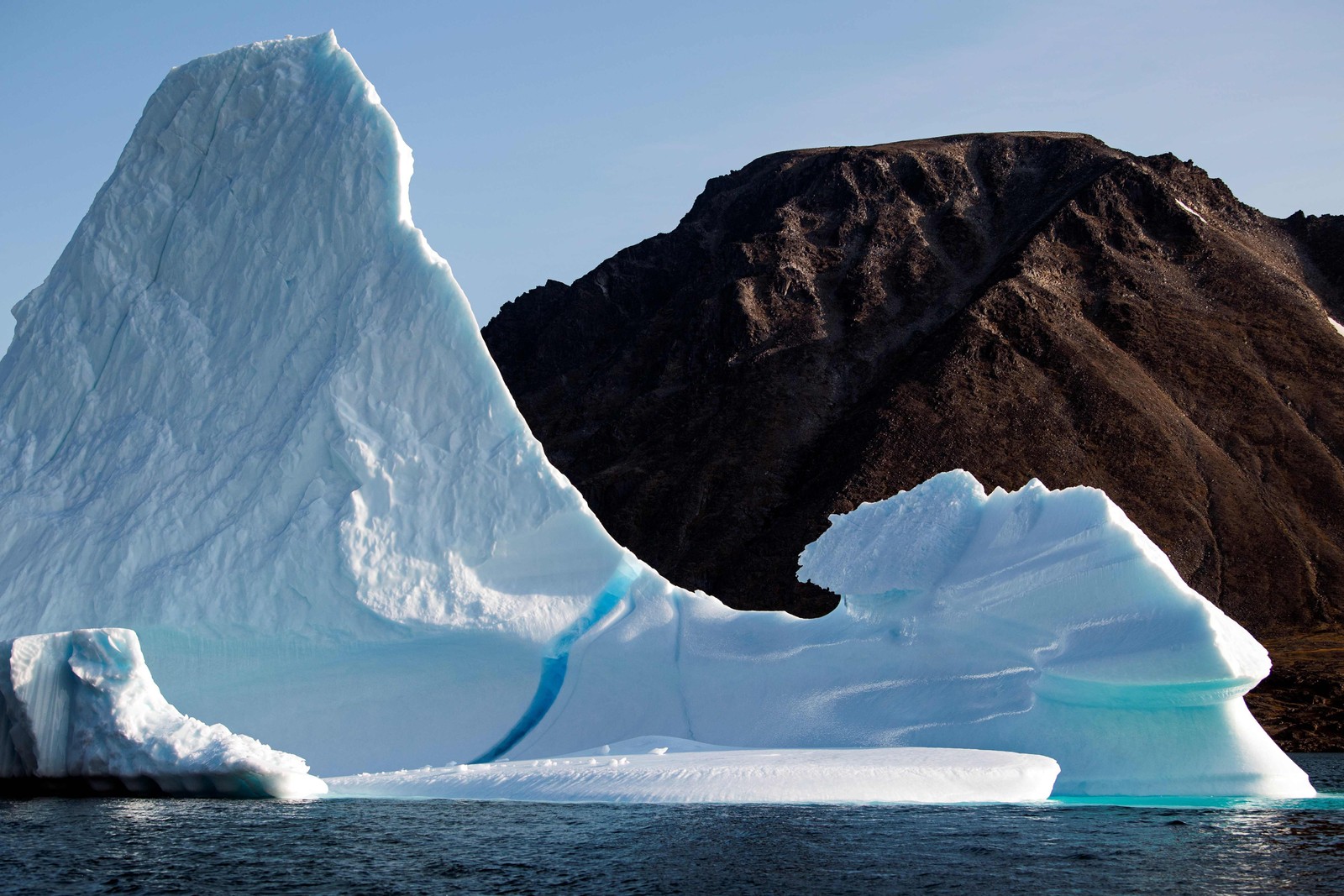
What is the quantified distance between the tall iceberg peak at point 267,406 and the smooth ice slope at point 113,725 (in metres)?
2.28

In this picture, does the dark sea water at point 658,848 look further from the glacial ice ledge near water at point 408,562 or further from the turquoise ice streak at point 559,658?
the turquoise ice streak at point 559,658

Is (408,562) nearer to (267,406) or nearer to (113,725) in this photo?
(267,406)

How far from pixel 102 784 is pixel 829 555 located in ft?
29.2

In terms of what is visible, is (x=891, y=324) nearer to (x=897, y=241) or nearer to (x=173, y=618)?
(x=897, y=241)

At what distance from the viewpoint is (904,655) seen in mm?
16109

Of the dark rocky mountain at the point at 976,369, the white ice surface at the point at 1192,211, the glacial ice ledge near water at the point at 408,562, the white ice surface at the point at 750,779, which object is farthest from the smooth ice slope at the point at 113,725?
the white ice surface at the point at 1192,211

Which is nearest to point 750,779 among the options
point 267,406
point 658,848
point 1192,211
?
point 658,848

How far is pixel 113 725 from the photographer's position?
1378 centimetres

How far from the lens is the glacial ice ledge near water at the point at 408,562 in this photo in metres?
14.9

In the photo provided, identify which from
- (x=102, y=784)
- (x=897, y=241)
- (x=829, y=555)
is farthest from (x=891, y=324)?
(x=102, y=784)

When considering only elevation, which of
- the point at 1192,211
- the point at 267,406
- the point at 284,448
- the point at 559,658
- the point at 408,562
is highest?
the point at 1192,211

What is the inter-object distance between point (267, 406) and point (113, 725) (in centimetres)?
529

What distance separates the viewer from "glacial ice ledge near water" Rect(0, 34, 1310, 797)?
1491cm

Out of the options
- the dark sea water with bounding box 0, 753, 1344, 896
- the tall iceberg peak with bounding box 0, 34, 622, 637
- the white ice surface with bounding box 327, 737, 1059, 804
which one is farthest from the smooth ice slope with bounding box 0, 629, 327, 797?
the tall iceberg peak with bounding box 0, 34, 622, 637
